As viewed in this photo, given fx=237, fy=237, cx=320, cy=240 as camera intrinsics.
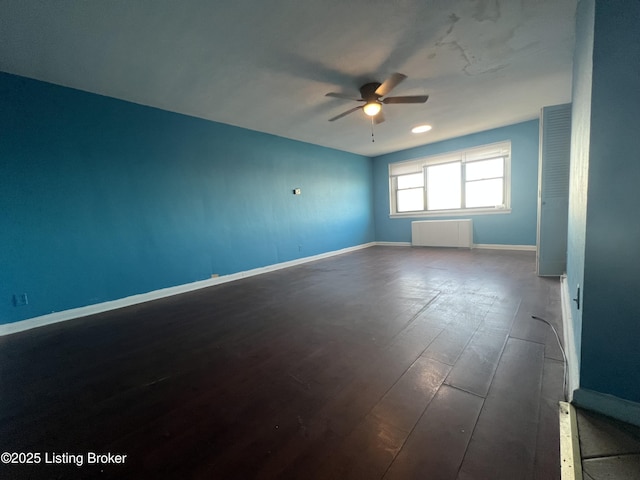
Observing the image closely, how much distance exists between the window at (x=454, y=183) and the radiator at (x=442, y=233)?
323 mm

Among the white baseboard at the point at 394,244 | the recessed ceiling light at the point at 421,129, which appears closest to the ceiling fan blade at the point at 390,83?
the recessed ceiling light at the point at 421,129

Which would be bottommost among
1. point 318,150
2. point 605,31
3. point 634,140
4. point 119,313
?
point 119,313

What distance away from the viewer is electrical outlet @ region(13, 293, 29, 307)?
2.57 meters

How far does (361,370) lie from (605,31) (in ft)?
6.83

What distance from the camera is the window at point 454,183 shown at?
5.47 metres

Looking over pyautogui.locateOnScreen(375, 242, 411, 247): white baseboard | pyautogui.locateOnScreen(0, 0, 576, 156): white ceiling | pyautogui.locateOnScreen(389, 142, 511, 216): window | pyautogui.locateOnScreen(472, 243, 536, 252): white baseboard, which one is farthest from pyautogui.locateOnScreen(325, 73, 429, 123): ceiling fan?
pyautogui.locateOnScreen(375, 242, 411, 247): white baseboard

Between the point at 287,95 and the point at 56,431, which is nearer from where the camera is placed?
the point at 56,431

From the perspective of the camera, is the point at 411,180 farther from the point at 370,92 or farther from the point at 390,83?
the point at 390,83

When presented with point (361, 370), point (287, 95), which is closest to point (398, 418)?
point (361, 370)

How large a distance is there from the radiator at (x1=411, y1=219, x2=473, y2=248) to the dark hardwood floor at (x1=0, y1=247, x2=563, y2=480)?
321cm

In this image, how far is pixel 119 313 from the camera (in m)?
2.96

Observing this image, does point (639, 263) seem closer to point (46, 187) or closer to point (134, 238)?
point (134, 238)

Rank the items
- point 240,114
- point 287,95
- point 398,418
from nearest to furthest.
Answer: point 398,418 → point 287,95 → point 240,114

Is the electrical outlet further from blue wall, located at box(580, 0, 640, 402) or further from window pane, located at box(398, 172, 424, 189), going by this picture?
window pane, located at box(398, 172, 424, 189)
